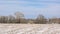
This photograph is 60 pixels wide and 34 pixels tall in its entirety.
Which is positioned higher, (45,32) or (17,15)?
(17,15)

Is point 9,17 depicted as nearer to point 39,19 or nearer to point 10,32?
point 39,19

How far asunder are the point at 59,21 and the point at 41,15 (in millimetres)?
410

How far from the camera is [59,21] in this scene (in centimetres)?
235

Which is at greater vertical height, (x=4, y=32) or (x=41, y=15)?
(x=41, y=15)

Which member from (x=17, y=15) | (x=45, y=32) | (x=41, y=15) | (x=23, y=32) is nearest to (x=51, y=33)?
(x=45, y=32)

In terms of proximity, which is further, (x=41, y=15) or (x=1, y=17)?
(x=41, y=15)

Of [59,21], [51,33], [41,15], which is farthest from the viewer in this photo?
[41,15]

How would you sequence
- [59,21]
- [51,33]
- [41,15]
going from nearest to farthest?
[51,33], [59,21], [41,15]

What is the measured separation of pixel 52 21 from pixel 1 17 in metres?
0.99

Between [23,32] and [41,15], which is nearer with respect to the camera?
[23,32]

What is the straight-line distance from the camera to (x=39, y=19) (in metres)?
2.46

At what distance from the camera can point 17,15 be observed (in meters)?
2.69

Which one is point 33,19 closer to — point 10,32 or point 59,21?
point 59,21

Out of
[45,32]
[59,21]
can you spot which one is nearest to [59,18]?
[59,21]
